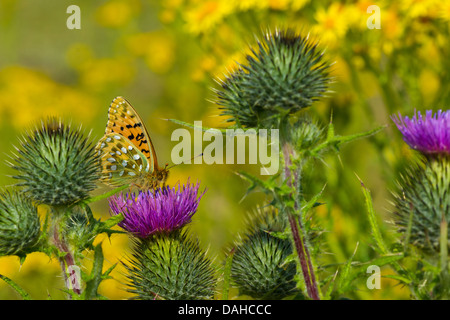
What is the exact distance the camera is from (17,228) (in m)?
3.63

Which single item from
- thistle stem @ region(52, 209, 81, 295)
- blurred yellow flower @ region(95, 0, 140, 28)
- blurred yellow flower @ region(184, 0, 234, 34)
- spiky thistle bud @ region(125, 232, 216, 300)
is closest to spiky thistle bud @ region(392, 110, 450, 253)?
spiky thistle bud @ region(125, 232, 216, 300)

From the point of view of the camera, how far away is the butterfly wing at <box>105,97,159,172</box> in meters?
4.79

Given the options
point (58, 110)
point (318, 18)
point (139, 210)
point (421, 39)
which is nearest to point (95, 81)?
point (58, 110)

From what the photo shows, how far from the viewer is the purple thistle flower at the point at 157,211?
399 centimetres

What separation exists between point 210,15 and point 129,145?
10.6 ft

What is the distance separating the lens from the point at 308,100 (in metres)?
3.64

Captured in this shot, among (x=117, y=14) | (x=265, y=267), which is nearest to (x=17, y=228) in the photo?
(x=265, y=267)

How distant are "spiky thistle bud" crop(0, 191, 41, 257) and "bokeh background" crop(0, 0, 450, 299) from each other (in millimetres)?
271

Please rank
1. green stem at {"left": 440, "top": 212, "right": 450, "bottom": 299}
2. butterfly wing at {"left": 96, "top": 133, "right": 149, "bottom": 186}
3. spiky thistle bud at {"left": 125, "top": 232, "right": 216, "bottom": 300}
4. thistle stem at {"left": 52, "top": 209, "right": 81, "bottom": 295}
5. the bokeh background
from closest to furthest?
green stem at {"left": 440, "top": 212, "right": 450, "bottom": 299}
thistle stem at {"left": 52, "top": 209, "right": 81, "bottom": 295}
spiky thistle bud at {"left": 125, "top": 232, "right": 216, "bottom": 300}
butterfly wing at {"left": 96, "top": 133, "right": 149, "bottom": 186}
the bokeh background

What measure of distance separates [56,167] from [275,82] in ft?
5.83

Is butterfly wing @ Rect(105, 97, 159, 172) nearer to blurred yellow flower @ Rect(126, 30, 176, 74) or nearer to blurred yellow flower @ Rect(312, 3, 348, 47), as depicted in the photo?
blurred yellow flower @ Rect(312, 3, 348, 47)

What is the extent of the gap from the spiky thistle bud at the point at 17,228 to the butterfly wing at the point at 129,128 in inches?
46.8

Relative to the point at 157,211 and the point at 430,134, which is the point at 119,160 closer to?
the point at 157,211

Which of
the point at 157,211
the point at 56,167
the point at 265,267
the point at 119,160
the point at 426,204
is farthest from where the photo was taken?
the point at 119,160
